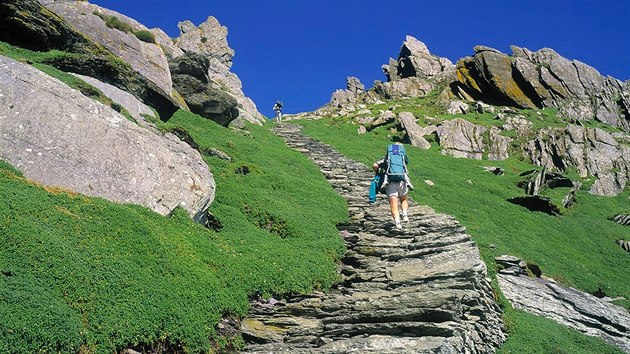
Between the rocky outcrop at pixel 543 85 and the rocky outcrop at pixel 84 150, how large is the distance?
8052 centimetres

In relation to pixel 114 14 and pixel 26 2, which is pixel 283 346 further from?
pixel 114 14

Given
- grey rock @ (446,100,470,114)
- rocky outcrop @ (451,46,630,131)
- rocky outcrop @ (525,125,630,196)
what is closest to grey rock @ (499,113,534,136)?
rocky outcrop @ (525,125,630,196)

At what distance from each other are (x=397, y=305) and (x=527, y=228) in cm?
2718

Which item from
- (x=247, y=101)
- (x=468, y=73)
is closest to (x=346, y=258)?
(x=247, y=101)

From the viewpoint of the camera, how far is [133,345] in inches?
491

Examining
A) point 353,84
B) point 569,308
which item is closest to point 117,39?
point 569,308

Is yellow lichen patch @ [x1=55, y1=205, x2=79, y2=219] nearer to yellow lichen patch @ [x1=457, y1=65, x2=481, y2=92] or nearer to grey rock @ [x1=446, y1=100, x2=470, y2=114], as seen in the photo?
grey rock @ [x1=446, y1=100, x2=470, y2=114]

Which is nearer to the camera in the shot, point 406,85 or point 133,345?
point 133,345

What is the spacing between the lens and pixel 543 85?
91312 millimetres

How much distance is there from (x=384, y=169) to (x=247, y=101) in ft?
174

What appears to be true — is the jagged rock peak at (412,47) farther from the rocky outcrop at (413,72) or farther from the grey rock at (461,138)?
the grey rock at (461,138)

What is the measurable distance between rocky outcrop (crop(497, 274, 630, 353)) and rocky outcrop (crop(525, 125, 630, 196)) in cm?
3882

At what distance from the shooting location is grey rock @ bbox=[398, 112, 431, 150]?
69.8 metres

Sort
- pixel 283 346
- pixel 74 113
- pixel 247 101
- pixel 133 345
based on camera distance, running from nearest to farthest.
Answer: pixel 133 345, pixel 283 346, pixel 74 113, pixel 247 101
